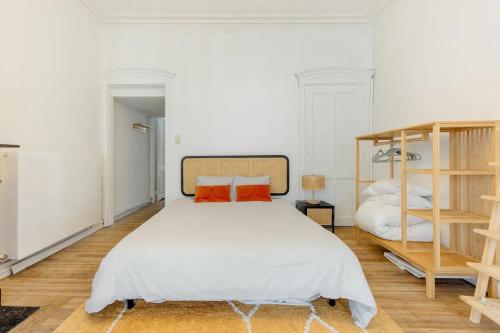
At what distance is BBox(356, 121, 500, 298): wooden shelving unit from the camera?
2.12 metres

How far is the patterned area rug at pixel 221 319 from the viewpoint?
175cm

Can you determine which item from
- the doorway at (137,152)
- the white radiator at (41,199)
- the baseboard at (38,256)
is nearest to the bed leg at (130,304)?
the white radiator at (41,199)

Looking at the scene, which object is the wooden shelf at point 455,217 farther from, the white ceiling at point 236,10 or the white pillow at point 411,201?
the white ceiling at point 236,10

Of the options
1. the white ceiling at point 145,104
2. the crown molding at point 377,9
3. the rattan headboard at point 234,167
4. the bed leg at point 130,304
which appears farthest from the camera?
the white ceiling at point 145,104

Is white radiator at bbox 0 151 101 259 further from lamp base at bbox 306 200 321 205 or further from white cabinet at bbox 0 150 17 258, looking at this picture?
lamp base at bbox 306 200 321 205

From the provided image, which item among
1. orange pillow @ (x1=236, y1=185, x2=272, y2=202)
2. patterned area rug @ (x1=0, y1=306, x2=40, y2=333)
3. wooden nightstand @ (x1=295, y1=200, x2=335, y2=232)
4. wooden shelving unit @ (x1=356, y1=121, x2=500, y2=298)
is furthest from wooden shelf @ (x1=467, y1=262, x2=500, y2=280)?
patterned area rug @ (x1=0, y1=306, x2=40, y2=333)

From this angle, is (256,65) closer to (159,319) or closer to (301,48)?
(301,48)

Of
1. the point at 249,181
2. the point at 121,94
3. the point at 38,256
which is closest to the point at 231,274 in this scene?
the point at 249,181

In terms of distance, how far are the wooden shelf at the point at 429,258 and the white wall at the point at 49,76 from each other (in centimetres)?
390

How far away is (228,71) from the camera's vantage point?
167 inches

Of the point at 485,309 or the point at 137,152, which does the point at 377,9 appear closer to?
the point at 485,309

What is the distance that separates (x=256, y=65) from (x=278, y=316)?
3.54m

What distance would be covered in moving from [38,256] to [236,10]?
4.05 meters

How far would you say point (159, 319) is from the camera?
1.85 metres
